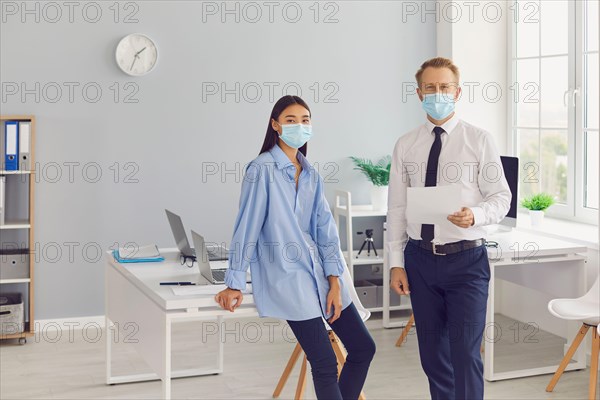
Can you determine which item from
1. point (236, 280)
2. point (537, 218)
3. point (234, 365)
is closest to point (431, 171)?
point (236, 280)

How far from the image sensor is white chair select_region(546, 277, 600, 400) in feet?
12.9

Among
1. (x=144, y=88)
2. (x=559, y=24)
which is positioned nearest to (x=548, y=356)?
(x=559, y=24)

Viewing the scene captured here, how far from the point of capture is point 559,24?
542 centimetres

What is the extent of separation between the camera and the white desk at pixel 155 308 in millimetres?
3180

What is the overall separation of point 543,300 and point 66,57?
133 inches

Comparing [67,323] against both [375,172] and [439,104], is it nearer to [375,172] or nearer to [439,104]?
[375,172]

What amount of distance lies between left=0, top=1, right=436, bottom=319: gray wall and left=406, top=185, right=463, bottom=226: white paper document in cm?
276

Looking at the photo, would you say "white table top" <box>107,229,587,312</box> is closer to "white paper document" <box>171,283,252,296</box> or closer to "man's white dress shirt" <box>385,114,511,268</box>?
"white paper document" <box>171,283,252,296</box>

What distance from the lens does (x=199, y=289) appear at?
3.31 m

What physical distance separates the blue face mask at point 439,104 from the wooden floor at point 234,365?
1.38 metres

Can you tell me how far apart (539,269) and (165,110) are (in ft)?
8.41

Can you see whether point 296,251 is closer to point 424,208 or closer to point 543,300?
point 424,208

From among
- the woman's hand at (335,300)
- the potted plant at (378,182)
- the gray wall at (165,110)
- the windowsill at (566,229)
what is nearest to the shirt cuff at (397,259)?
the woman's hand at (335,300)

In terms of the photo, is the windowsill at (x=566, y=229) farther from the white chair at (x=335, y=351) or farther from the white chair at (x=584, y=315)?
the white chair at (x=335, y=351)
